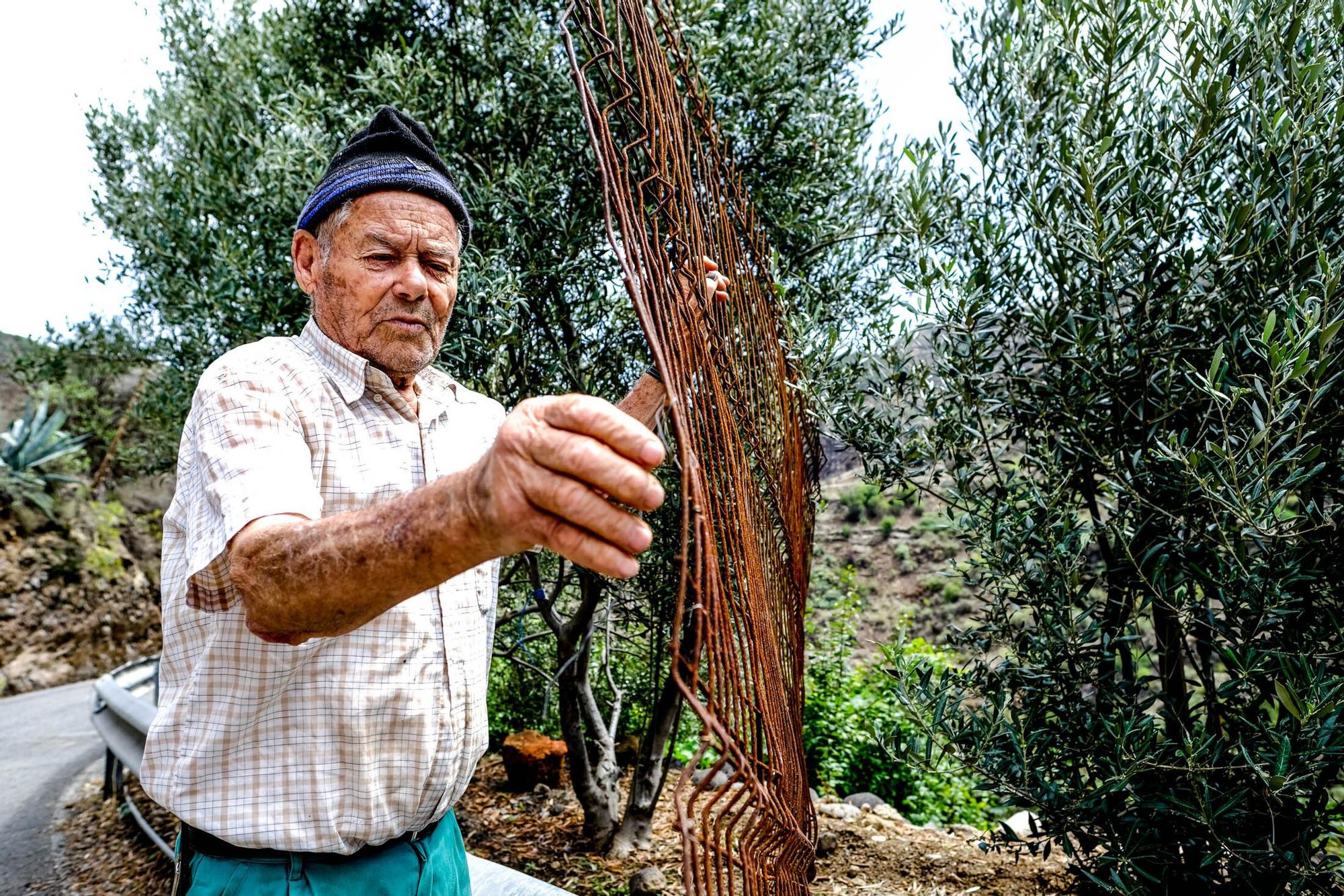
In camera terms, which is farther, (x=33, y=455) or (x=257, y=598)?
(x=33, y=455)

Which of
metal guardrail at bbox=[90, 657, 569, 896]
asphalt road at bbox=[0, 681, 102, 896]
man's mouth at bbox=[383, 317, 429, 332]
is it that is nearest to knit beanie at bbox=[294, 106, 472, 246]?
man's mouth at bbox=[383, 317, 429, 332]

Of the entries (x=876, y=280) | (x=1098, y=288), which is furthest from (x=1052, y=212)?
(x=876, y=280)

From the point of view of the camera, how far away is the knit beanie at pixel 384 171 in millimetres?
1970

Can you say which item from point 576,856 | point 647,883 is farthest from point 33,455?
point 647,883

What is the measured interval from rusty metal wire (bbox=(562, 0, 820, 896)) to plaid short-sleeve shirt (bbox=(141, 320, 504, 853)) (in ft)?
2.06

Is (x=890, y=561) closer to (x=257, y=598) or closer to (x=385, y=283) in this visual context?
(x=385, y=283)

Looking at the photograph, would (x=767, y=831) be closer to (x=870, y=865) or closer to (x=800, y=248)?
(x=870, y=865)

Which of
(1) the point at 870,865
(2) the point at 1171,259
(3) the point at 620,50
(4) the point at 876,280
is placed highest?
(4) the point at 876,280

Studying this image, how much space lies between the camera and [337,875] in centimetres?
181

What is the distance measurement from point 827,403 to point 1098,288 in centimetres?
102

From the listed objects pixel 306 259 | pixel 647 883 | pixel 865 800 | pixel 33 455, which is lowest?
pixel 647 883

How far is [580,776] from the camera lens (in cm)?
460

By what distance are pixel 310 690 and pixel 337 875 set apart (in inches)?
17.2

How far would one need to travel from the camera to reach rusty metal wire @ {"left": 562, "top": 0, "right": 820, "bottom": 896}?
1138 mm
